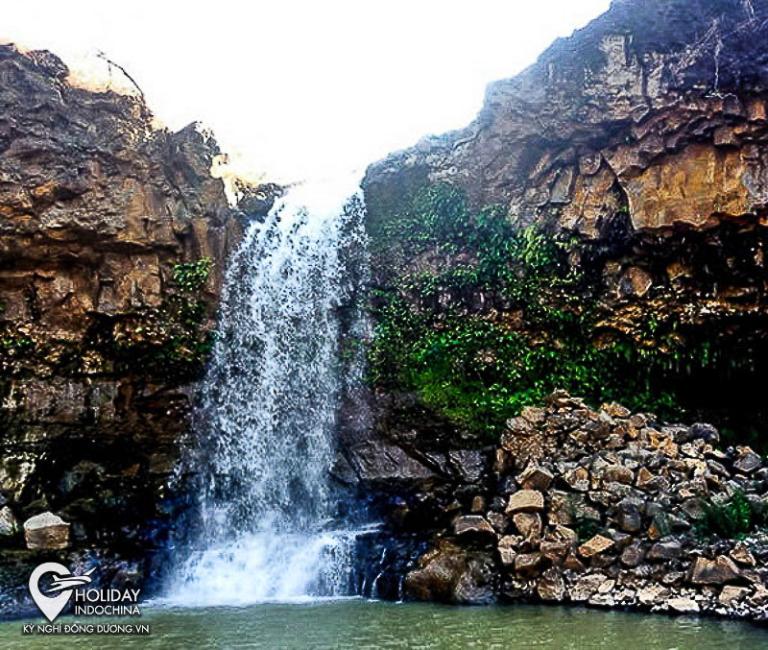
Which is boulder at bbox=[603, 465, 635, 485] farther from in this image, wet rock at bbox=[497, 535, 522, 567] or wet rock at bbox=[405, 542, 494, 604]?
wet rock at bbox=[405, 542, 494, 604]

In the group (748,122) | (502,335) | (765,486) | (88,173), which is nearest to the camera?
(765,486)

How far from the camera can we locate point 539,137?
42.3 ft

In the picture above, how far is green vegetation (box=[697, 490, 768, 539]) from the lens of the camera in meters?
8.81

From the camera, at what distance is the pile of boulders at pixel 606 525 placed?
26.9 ft

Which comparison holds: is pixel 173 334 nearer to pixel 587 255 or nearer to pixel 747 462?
pixel 587 255


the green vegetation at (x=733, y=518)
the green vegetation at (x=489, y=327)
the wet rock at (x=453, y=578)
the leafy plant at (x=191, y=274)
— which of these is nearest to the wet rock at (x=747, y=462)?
the green vegetation at (x=733, y=518)

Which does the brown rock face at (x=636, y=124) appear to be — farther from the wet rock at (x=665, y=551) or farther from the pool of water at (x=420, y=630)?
the pool of water at (x=420, y=630)

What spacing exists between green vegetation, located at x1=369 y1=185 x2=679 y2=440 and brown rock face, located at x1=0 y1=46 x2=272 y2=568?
3.81 m

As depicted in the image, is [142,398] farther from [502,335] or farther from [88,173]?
[502,335]

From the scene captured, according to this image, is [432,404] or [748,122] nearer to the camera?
[748,122]

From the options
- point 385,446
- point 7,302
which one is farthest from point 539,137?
point 7,302

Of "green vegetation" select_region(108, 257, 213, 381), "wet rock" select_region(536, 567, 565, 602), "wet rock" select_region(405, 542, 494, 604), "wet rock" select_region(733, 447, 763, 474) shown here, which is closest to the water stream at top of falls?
"green vegetation" select_region(108, 257, 213, 381)

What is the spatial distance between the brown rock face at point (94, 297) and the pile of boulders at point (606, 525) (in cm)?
583

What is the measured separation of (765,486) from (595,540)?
2725 mm
